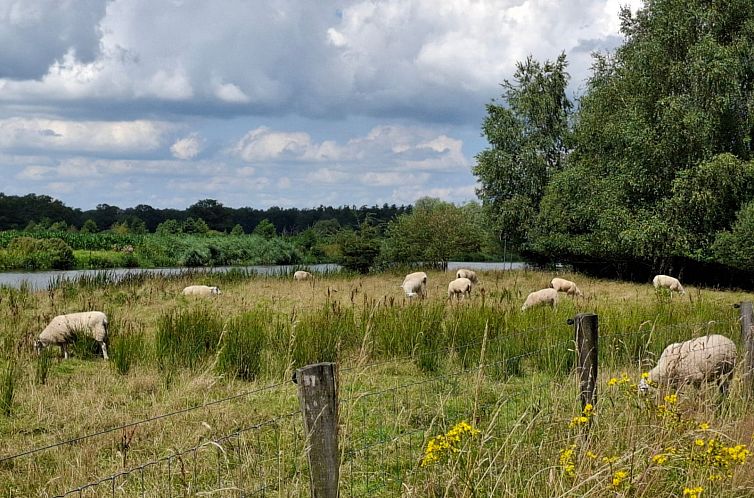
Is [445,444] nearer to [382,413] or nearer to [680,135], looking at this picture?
[382,413]

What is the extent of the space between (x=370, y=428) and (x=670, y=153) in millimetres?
22251

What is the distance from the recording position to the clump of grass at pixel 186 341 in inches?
322

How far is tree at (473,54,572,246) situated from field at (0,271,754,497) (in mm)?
22981

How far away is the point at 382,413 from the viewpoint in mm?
6004

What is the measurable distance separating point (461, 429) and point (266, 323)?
607 centimetres

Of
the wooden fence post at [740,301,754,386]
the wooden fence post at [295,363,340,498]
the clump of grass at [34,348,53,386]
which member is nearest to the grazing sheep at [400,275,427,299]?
the clump of grass at [34,348,53,386]

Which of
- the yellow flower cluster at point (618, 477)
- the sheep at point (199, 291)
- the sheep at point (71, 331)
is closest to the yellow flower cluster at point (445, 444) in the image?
the yellow flower cluster at point (618, 477)

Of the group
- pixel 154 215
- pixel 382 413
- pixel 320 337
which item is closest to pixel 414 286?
pixel 320 337

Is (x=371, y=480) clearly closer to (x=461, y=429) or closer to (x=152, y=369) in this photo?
(x=461, y=429)

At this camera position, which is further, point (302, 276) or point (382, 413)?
point (302, 276)

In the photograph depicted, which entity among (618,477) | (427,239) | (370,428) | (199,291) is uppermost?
(427,239)

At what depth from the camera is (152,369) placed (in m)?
7.94

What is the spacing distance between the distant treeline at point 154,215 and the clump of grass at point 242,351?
5422cm

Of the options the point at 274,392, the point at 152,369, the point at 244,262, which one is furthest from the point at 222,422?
the point at 244,262
